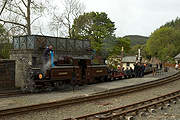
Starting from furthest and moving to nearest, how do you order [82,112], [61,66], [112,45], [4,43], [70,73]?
[112,45], [4,43], [70,73], [61,66], [82,112]

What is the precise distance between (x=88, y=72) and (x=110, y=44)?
57.3ft

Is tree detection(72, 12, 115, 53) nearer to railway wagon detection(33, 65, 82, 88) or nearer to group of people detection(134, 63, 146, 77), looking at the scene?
group of people detection(134, 63, 146, 77)

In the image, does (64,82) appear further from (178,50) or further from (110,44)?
(178,50)

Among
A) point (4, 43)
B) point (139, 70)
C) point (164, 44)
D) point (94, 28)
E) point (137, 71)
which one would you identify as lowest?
point (137, 71)

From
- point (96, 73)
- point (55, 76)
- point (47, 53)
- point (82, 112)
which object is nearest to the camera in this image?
point (82, 112)

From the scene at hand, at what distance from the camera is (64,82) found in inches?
592

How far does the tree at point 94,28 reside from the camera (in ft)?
99.9

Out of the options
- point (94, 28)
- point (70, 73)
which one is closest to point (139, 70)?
point (70, 73)

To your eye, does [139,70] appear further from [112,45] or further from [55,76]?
[55,76]

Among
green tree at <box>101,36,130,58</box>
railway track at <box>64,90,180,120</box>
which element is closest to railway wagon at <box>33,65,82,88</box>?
railway track at <box>64,90,180,120</box>

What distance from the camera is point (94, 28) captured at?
3331cm

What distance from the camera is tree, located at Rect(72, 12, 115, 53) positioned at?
3044 centimetres

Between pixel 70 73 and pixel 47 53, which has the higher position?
pixel 47 53

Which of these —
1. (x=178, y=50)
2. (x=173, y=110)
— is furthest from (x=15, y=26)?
(x=178, y=50)
